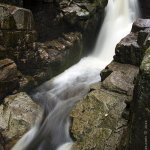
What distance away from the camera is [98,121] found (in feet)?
25.9

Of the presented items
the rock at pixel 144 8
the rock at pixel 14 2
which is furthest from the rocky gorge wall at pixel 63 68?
the rock at pixel 144 8

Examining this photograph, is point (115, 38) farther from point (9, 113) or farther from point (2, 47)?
point (9, 113)

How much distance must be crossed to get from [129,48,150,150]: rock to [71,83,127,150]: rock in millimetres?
2210

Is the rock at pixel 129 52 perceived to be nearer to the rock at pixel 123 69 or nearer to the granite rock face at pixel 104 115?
the rock at pixel 123 69

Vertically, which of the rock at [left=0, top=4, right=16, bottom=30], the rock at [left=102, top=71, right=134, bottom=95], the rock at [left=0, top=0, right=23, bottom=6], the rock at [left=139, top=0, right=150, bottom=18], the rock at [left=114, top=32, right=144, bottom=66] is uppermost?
the rock at [left=0, top=0, right=23, bottom=6]

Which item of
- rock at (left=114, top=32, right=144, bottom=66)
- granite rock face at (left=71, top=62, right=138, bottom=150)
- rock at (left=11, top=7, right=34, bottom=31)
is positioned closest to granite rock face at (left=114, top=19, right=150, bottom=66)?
rock at (left=114, top=32, right=144, bottom=66)

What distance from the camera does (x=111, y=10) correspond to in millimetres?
14836

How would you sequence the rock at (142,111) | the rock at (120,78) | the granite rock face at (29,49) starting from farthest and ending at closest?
the granite rock face at (29,49), the rock at (120,78), the rock at (142,111)

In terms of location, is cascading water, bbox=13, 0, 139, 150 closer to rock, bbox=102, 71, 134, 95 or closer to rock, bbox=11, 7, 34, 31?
rock, bbox=102, 71, 134, 95

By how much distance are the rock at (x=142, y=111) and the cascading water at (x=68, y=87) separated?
3.33m

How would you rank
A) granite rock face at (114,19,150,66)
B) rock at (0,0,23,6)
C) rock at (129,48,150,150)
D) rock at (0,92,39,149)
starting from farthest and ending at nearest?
granite rock face at (114,19,150,66), rock at (0,0,23,6), rock at (0,92,39,149), rock at (129,48,150,150)

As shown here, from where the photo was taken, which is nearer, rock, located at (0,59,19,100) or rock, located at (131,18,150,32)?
rock, located at (0,59,19,100)

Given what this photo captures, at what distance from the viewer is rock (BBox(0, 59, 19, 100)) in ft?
30.9

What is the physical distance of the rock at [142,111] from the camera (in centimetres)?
461
